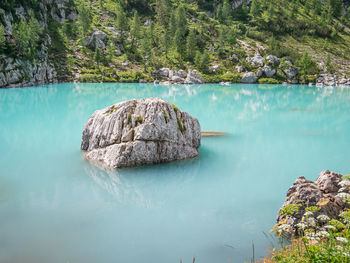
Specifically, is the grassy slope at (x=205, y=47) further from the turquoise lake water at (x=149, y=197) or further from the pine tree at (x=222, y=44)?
the turquoise lake water at (x=149, y=197)

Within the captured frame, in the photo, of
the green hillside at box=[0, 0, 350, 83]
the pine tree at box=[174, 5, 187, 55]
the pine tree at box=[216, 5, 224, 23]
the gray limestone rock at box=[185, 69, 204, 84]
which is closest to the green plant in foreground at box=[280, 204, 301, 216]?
the green hillside at box=[0, 0, 350, 83]

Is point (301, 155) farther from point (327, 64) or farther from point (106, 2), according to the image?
point (106, 2)

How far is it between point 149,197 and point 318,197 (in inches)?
337

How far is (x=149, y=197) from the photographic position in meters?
15.5

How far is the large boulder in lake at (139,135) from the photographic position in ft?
63.1

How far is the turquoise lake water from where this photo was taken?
10.8 metres

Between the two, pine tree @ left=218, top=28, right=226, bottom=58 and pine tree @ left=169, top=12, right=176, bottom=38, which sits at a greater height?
pine tree @ left=169, top=12, right=176, bottom=38

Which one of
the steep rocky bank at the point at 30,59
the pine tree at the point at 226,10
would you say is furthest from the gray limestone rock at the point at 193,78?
the pine tree at the point at 226,10

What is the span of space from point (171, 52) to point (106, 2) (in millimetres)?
60840

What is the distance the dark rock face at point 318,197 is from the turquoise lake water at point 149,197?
1.63m

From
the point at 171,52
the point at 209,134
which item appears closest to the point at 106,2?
the point at 171,52

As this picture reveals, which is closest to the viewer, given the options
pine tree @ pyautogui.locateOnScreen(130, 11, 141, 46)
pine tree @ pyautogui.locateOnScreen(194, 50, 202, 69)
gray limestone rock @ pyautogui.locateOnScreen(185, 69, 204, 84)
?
gray limestone rock @ pyautogui.locateOnScreen(185, 69, 204, 84)

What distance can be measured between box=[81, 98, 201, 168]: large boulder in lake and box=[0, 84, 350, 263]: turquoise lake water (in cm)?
87

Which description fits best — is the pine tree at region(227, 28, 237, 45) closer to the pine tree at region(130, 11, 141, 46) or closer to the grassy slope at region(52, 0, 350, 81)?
the grassy slope at region(52, 0, 350, 81)
